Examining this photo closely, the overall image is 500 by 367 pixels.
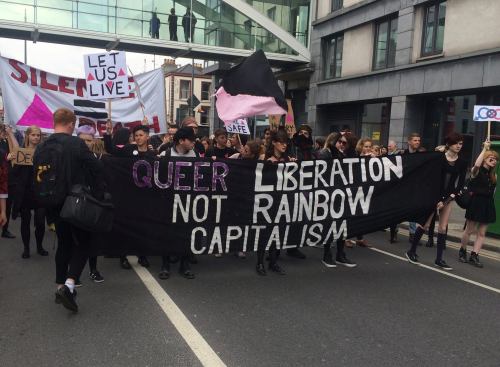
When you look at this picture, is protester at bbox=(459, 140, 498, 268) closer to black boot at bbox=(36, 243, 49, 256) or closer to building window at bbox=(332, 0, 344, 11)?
black boot at bbox=(36, 243, 49, 256)

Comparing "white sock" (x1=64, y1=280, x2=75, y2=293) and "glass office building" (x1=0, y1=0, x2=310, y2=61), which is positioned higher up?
"glass office building" (x1=0, y1=0, x2=310, y2=61)

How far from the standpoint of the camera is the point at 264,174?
6.08 m

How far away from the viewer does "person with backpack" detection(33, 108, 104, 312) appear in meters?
4.32

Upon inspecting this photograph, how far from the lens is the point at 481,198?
23.2 ft

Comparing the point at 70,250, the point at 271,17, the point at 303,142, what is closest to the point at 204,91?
the point at 271,17

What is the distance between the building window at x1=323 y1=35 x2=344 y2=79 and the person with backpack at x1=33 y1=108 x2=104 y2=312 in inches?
673

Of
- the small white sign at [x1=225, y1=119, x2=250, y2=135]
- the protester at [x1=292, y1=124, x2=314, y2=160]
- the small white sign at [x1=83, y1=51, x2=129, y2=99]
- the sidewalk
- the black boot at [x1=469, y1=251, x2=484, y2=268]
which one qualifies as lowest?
the sidewalk

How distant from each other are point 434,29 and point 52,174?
46.3 ft

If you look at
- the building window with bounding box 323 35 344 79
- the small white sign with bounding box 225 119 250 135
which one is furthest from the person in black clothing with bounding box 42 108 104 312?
the building window with bounding box 323 35 344 79

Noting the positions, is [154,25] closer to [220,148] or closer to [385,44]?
[385,44]

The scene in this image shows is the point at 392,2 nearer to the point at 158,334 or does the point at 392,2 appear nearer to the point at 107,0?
the point at 107,0

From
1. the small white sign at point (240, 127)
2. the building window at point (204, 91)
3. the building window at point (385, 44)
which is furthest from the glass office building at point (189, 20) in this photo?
the building window at point (204, 91)

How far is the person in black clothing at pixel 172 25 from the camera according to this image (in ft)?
68.6

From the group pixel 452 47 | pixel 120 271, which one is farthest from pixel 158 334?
pixel 452 47
